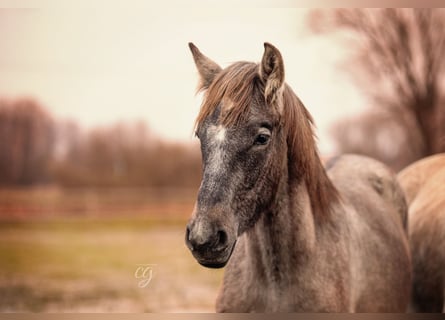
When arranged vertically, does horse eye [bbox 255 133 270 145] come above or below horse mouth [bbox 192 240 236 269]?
above

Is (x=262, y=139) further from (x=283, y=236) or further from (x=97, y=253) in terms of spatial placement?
(x=97, y=253)

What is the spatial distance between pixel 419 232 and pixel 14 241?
7.56ft

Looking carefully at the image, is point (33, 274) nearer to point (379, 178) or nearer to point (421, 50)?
point (379, 178)

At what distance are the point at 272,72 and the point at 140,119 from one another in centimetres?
147

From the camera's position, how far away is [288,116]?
2031 millimetres

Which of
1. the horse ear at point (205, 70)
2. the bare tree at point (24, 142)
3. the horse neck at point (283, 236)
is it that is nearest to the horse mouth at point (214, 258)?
the horse neck at point (283, 236)

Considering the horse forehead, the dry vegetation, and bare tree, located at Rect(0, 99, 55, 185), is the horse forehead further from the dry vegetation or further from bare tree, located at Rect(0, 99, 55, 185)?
bare tree, located at Rect(0, 99, 55, 185)

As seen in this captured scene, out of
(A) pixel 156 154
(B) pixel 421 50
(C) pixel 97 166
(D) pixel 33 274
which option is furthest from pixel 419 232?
(D) pixel 33 274

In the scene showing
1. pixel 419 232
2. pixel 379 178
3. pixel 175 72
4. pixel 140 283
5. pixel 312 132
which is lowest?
pixel 140 283

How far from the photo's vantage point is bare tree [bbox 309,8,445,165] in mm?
3242

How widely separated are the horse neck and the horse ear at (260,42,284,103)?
0.34 metres

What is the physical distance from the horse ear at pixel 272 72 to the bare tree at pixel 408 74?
1.44m

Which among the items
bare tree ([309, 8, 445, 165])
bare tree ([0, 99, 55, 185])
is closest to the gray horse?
bare tree ([309, 8, 445, 165])

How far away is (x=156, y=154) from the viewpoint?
3291mm
